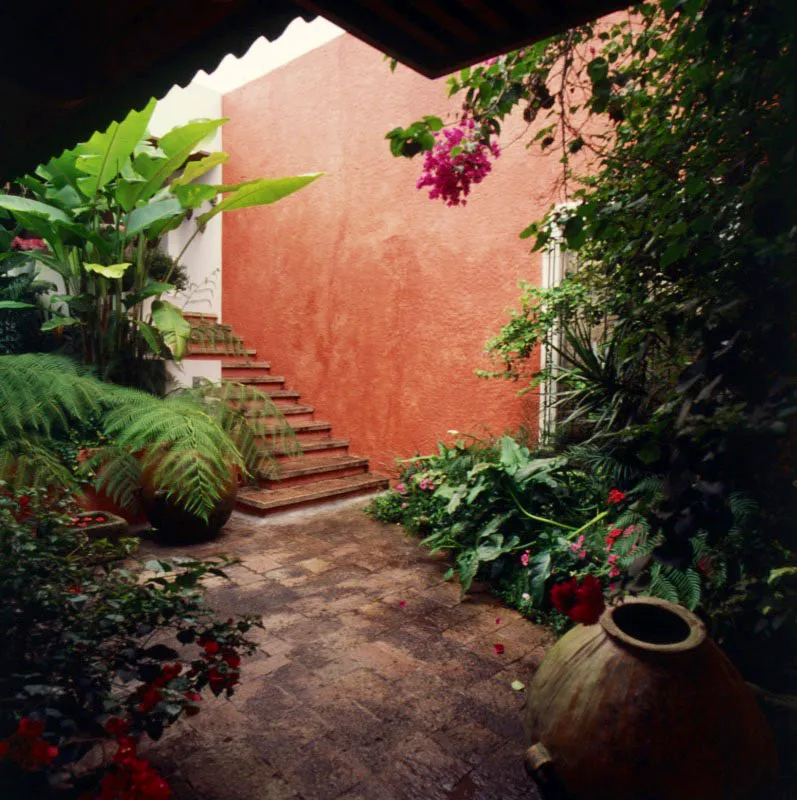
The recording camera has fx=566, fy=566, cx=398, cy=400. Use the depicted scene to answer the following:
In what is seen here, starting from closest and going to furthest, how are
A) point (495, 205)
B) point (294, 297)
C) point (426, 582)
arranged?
point (426, 582)
point (495, 205)
point (294, 297)

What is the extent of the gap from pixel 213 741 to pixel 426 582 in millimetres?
1744

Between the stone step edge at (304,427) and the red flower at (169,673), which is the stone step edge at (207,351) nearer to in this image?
the stone step edge at (304,427)

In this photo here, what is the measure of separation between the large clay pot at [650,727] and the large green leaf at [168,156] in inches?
174

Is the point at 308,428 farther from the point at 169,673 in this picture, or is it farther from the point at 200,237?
the point at 169,673

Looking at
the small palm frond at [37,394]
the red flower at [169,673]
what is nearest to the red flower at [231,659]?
the red flower at [169,673]

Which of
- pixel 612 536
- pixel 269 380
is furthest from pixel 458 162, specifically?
pixel 269 380

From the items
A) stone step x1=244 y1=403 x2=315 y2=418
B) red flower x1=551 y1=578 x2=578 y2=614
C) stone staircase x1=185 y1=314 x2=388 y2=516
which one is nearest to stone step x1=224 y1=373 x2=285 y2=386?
stone staircase x1=185 y1=314 x2=388 y2=516

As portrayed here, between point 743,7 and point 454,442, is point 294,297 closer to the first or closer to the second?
point 454,442

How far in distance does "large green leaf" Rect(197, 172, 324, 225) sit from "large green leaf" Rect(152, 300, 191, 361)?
97cm

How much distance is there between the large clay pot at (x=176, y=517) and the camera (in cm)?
396

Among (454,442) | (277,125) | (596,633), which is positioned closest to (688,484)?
(596,633)

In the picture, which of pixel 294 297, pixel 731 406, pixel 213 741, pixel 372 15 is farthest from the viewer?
pixel 294 297

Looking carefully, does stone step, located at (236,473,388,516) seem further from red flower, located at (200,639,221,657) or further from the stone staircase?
red flower, located at (200,639,221,657)

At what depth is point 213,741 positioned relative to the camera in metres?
2.00
